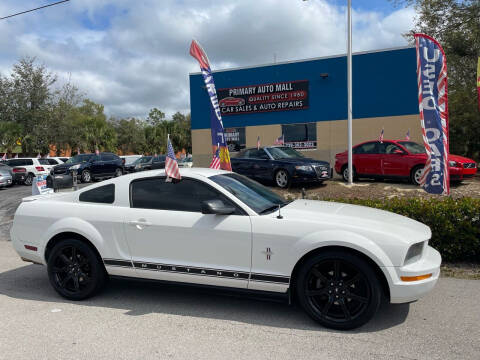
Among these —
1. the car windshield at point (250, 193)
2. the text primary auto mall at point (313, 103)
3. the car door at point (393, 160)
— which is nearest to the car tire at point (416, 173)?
the car door at point (393, 160)

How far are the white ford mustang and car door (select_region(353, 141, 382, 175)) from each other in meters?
9.08

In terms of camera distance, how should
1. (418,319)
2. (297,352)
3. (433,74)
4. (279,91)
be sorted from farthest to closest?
1. (279,91)
2. (433,74)
3. (418,319)
4. (297,352)

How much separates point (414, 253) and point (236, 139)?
1808cm

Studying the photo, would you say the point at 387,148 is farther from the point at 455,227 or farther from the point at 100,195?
the point at 100,195

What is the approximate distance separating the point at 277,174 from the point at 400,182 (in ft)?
13.4

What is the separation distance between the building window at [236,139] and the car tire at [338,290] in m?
17.7

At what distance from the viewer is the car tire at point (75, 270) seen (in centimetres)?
490

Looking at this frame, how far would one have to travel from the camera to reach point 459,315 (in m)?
4.34

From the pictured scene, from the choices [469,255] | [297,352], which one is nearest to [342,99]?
[469,255]

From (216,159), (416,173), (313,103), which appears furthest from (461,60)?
(216,159)

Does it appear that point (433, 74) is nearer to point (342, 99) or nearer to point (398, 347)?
point (398, 347)

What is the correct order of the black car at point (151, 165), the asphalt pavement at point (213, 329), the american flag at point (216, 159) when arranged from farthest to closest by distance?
the black car at point (151, 165) → the american flag at point (216, 159) → the asphalt pavement at point (213, 329)

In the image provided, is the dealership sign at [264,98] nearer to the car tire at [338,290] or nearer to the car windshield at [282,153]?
the car windshield at [282,153]

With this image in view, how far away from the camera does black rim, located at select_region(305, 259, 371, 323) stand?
398 cm
